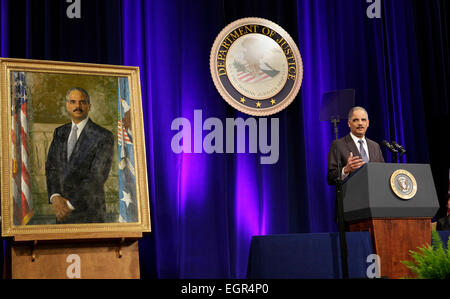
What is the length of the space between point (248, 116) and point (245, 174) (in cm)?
52

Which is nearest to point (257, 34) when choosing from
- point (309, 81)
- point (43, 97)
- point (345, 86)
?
point (309, 81)

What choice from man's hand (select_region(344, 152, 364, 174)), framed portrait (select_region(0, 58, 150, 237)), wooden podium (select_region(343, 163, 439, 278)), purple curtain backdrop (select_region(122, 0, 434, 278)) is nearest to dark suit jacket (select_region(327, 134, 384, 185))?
man's hand (select_region(344, 152, 364, 174))

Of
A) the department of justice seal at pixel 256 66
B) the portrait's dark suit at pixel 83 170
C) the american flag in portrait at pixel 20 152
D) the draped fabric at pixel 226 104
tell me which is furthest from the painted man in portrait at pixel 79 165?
the department of justice seal at pixel 256 66

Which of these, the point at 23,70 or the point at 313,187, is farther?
the point at 313,187

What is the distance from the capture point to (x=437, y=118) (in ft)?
17.8

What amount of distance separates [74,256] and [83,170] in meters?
0.58

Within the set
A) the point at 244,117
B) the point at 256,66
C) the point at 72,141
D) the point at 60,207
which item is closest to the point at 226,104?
the point at 244,117

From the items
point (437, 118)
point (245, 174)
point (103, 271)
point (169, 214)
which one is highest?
point (437, 118)

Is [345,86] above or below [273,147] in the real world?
above

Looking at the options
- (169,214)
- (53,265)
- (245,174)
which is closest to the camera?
(53,265)

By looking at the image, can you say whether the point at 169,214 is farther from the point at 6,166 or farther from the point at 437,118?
the point at 437,118

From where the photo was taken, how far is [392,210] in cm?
322

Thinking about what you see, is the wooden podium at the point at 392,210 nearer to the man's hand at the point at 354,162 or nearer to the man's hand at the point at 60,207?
the man's hand at the point at 354,162

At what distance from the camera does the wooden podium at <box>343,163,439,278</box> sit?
3.17 m
